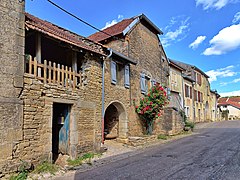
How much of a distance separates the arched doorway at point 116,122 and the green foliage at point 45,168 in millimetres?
5005

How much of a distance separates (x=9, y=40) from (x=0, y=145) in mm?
2756

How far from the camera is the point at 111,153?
873 centimetres

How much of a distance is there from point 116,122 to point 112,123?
30 cm

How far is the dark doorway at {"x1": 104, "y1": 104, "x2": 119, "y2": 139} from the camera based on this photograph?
11.5 meters

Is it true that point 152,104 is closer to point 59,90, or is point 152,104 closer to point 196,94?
point 59,90

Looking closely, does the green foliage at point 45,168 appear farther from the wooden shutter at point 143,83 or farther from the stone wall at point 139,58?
the wooden shutter at point 143,83

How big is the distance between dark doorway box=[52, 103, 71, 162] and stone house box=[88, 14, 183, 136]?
247cm

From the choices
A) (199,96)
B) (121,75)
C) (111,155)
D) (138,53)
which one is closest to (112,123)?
(121,75)

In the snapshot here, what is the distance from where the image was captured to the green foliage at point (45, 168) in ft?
19.5

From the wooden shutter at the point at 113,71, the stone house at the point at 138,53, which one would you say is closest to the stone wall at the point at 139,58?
the stone house at the point at 138,53

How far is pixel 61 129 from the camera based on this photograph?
771 cm

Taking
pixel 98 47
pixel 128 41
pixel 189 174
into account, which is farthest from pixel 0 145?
pixel 128 41

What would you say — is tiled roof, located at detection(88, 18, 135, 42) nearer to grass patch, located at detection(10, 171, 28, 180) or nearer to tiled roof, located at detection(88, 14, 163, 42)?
tiled roof, located at detection(88, 14, 163, 42)

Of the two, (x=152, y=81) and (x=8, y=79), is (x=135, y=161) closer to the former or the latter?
(x=8, y=79)
